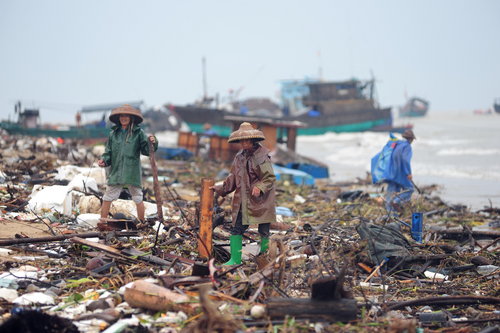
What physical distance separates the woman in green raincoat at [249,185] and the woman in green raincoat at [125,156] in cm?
178

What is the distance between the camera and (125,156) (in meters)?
6.84

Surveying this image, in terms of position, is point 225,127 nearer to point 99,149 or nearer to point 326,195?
point 99,149

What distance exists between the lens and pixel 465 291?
16.6 ft

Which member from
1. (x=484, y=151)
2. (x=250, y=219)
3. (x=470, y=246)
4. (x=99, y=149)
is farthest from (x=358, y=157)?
(x=250, y=219)

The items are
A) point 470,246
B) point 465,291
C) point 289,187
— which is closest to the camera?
point 465,291

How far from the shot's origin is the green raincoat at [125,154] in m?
6.83

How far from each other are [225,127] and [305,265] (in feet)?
107

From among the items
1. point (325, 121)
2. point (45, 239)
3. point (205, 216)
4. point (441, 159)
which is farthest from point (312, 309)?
point (325, 121)

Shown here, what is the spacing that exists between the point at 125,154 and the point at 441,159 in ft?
88.1

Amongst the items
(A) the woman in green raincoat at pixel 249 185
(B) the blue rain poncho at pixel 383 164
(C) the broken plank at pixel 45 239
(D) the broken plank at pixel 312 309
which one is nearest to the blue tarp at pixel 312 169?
(B) the blue rain poncho at pixel 383 164

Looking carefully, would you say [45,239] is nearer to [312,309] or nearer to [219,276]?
[219,276]

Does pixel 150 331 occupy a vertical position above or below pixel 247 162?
below

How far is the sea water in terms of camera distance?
625 inches

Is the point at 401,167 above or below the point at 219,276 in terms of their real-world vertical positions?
above
